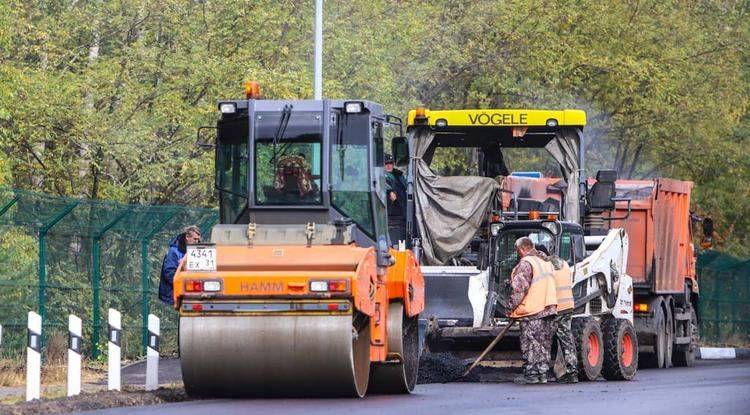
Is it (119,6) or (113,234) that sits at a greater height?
(119,6)

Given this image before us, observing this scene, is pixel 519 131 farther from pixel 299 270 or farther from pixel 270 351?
pixel 270 351

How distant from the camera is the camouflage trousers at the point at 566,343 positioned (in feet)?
63.2

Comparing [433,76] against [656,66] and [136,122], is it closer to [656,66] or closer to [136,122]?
[656,66]

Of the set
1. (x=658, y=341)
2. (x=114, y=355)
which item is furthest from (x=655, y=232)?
(x=114, y=355)

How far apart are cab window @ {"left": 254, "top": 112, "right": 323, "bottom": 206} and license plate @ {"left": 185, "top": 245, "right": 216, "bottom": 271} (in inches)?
52.3

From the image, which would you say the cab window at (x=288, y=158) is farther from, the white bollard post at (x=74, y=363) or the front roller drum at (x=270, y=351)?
the white bollard post at (x=74, y=363)

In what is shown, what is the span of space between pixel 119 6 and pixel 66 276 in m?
7.61

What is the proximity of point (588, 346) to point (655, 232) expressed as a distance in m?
6.12

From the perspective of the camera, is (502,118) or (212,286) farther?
(502,118)

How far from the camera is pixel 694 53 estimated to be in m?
40.0

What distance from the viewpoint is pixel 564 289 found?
19375 millimetres

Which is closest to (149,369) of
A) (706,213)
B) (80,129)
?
(80,129)

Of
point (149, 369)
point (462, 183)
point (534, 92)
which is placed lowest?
point (149, 369)

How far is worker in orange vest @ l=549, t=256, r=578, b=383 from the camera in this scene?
63.1ft
